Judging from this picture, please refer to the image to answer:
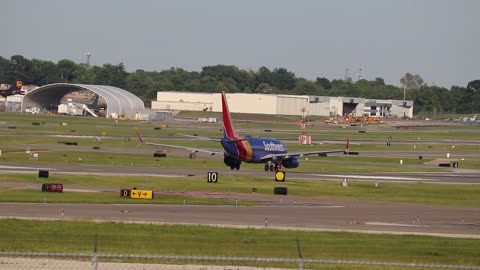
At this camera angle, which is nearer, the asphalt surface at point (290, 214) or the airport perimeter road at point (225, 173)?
the asphalt surface at point (290, 214)

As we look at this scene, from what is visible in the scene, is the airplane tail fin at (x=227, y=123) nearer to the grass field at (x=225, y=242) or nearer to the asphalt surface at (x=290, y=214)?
the asphalt surface at (x=290, y=214)

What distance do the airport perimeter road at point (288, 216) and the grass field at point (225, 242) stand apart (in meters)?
2.89

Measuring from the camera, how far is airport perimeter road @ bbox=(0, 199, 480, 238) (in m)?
47.2

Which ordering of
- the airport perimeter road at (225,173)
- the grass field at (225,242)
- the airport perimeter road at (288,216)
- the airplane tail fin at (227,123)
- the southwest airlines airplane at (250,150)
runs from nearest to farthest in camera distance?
the grass field at (225,242) → the airport perimeter road at (288,216) → the airport perimeter road at (225,173) → the airplane tail fin at (227,123) → the southwest airlines airplane at (250,150)

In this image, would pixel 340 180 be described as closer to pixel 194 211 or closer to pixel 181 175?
pixel 181 175

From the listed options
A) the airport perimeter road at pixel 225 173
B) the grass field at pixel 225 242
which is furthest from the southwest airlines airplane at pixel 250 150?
the grass field at pixel 225 242

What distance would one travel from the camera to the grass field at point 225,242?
35.6 meters

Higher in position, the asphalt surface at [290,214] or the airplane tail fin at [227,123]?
the airplane tail fin at [227,123]

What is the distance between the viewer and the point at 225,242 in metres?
39.0

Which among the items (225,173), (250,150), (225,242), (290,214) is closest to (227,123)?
(250,150)

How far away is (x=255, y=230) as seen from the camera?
43.9m

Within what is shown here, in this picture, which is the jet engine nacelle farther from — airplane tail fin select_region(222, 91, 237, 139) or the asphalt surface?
the asphalt surface

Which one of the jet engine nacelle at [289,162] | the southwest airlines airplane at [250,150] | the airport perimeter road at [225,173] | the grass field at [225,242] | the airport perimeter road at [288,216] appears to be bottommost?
the airport perimeter road at [288,216]

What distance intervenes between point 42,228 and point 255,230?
966 centimetres
